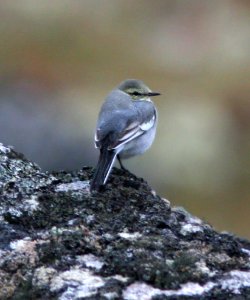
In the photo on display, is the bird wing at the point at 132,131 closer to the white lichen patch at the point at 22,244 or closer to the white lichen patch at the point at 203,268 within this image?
the white lichen patch at the point at 22,244

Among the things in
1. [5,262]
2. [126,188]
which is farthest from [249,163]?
[5,262]

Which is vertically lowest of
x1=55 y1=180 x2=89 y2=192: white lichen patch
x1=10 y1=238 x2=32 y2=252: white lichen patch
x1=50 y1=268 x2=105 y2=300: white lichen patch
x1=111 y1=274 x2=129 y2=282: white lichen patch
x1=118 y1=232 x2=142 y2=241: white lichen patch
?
x1=50 y1=268 x2=105 y2=300: white lichen patch

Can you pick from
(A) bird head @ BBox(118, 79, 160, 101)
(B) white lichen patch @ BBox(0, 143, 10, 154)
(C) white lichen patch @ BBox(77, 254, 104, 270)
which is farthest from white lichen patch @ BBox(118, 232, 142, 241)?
(A) bird head @ BBox(118, 79, 160, 101)

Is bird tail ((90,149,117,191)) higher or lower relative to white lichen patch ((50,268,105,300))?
higher

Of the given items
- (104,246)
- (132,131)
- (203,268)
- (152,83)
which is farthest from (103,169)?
(152,83)

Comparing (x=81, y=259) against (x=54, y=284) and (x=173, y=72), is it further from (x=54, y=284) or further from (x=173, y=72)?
(x=173, y=72)

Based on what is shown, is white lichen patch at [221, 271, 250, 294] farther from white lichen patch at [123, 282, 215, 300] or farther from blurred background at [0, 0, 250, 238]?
blurred background at [0, 0, 250, 238]
